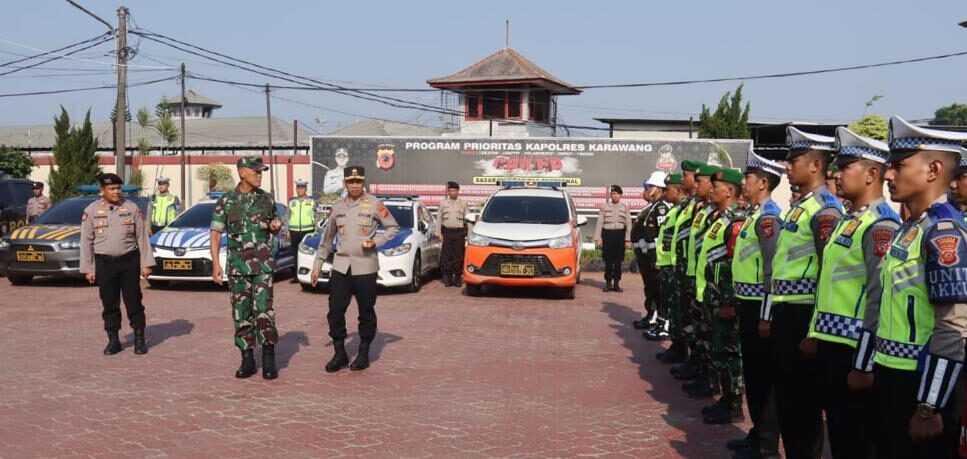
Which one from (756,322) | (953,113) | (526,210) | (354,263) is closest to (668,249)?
(354,263)

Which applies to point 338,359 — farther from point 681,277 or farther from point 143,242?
point 681,277

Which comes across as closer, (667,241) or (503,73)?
(667,241)

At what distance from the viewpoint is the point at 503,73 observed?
34688 millimetres

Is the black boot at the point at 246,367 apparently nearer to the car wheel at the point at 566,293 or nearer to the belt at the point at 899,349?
the belt at the point at 899,349

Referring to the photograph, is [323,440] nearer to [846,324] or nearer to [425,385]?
[425,385]

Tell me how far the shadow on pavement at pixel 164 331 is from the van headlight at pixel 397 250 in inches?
144

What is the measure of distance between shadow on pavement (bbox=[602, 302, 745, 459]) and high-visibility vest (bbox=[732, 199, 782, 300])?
42.3 inches

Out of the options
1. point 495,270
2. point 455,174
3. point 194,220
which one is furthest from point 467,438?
point 455,174

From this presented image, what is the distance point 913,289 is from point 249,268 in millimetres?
5654

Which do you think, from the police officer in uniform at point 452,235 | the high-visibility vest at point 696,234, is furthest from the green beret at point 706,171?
the police officer in uniform at point 452,235

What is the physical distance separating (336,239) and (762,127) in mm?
30586

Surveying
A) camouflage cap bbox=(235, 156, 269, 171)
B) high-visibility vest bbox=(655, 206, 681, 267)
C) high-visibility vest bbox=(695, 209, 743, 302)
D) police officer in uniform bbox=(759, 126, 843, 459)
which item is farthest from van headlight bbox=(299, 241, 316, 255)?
police officer in uniform bbox=(759, 126, 843, 459)

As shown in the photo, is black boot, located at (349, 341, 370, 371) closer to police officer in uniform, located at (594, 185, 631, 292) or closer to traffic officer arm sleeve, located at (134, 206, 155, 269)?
traffic officer arm sleeve, located at (134, 206, 155, 269)

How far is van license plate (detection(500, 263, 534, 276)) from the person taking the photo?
12.9 m
